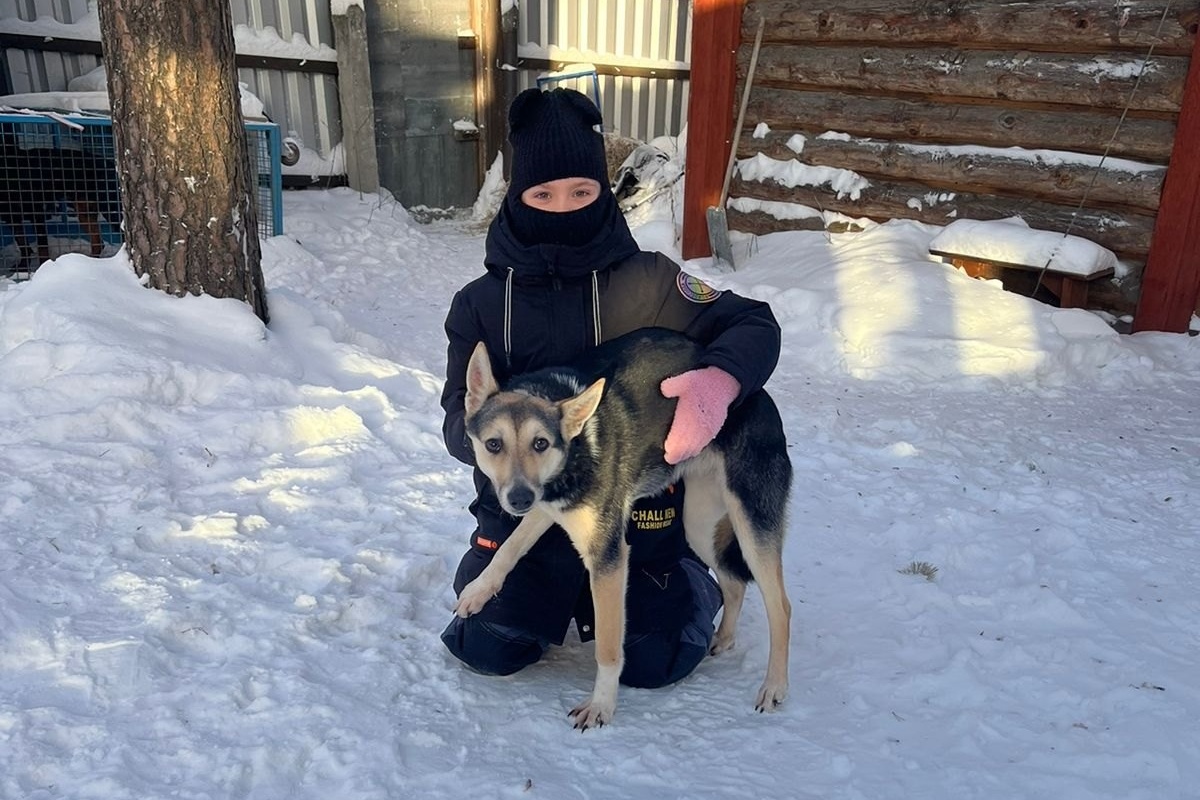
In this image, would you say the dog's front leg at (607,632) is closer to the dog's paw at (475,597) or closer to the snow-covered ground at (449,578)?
the snow-covered ground at (449,578)

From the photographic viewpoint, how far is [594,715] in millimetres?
2428

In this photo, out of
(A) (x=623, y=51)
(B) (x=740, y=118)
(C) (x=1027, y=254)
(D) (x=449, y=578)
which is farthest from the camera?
(A) (x=623, y=51)

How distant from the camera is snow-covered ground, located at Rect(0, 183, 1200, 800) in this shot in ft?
7.23

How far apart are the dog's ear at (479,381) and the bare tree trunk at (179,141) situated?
274 cm

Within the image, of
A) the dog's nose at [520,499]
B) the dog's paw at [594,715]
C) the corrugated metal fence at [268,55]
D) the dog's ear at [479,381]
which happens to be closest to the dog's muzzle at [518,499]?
the dog's nose at [520,499]

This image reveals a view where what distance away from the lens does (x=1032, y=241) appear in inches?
231

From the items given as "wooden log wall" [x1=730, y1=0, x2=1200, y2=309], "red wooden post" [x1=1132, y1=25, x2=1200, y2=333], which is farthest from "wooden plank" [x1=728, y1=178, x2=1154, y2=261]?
"red wooden post" [x1=1132, y1=25, x2=1200, y2=333]

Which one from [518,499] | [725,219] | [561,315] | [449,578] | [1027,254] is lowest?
[449,578]

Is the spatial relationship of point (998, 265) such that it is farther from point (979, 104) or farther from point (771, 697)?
point (771, 697)

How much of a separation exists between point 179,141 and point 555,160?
2.79 meters

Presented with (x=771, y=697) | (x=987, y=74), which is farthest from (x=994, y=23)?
(x=771, y=697)

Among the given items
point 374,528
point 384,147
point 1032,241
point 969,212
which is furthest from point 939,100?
point 384,147

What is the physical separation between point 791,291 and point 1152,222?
238 centimetres

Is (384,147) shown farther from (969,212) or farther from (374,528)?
(374,528)
